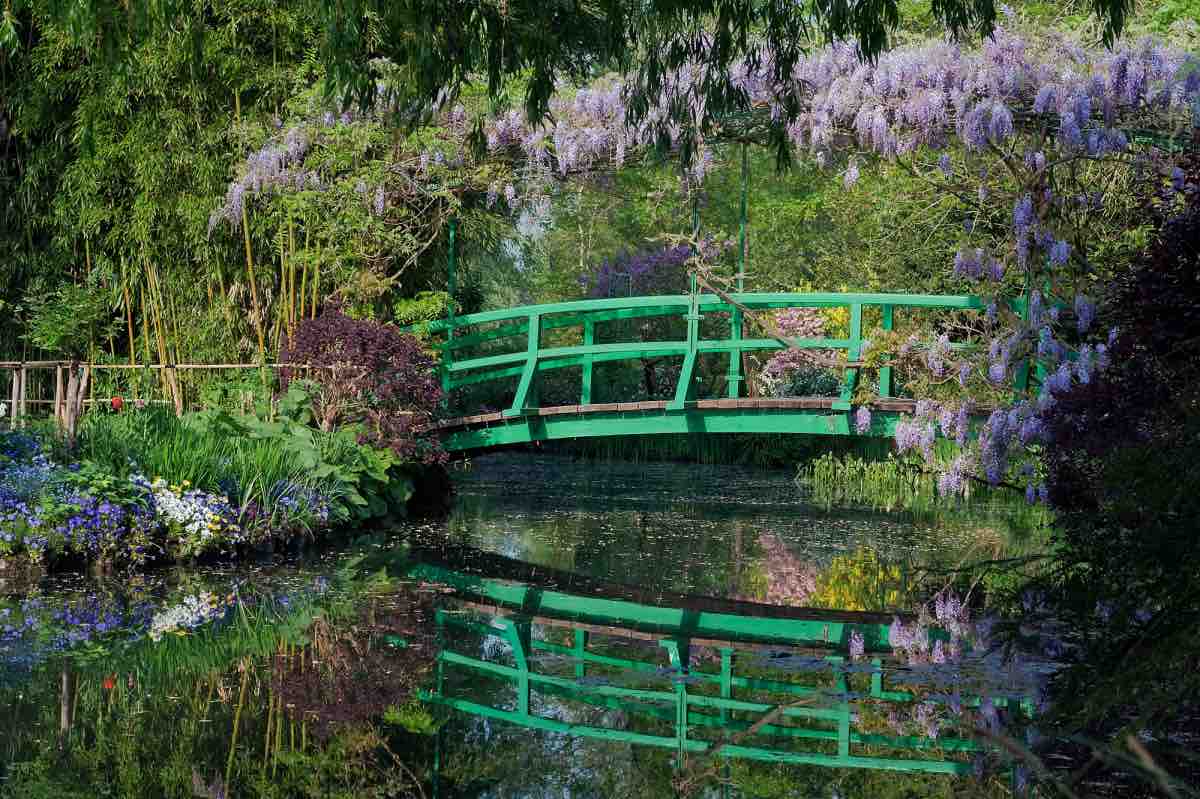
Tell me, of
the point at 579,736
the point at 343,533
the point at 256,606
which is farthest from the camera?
the point at 343,533

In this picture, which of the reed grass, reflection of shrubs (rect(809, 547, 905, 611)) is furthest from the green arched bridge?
the reed grass

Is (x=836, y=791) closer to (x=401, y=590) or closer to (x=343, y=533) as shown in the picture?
(x=401, y=590)

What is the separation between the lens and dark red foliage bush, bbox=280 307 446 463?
8.85 metres

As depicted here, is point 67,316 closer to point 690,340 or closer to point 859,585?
point 690,340

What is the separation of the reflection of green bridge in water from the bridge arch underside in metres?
2.44

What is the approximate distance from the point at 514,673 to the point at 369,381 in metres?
4.23

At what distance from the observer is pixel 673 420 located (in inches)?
356

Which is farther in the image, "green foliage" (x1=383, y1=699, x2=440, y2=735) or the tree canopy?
the tree canopy

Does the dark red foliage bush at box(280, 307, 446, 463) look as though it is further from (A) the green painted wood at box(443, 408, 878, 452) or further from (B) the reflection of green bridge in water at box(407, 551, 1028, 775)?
(B) the reflection of green bridge in water at box(407, 551, 1028, 775)

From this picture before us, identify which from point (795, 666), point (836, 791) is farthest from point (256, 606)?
point (836, 791)

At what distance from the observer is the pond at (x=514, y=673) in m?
3.71

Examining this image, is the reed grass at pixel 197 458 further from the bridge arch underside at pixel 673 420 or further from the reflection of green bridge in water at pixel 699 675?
the bridge arch underside at pixel 673 420

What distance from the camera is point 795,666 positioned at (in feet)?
16.6

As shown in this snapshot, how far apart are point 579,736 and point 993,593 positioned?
9.35 ft
